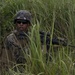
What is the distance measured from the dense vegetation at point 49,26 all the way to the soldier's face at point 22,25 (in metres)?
0.09

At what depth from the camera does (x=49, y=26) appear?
161 inches

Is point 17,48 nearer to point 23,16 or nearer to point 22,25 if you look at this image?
point 22,25

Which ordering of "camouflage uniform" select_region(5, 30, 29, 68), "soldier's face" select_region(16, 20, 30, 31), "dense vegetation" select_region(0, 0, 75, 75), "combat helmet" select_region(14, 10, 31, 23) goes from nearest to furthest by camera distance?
"dense vegetation" select_region(0, 0, 75, 75), "camouflage uniform" select_region(5, 30, 29, 68), "soldier's face" select_region(16, 20, 30, 31), "combat helmet" select_region(14, 10, 31, 23)

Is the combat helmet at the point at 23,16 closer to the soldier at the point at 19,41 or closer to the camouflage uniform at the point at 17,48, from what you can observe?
the soldier at the point at 19,41

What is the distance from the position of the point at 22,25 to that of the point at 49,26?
42cm

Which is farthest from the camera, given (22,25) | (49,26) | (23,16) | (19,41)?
(49,26)

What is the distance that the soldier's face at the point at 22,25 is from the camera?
12.4 feet

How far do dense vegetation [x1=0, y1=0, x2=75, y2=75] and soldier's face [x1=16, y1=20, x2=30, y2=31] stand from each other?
0.09 meters

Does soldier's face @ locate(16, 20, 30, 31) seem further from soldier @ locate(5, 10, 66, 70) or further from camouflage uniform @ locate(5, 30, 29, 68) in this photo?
camouflage uniform @ locate(5, 30, 29, 68)

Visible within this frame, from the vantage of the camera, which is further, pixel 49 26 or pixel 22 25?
pixel 49 26

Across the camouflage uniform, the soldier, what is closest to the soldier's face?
the soldier

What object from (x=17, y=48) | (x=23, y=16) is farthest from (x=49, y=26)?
(x=17, y=48)

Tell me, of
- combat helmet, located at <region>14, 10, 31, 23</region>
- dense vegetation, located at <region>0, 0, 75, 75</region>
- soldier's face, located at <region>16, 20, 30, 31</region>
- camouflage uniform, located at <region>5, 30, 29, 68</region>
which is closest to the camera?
dense vegetation, located at <region>0, 0, 75, 75</region>

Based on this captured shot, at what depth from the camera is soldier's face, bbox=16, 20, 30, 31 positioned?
3771mm
